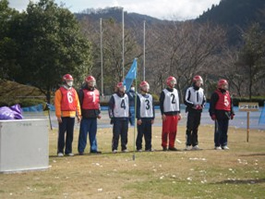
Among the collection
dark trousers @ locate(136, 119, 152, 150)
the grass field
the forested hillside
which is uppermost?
the forested hillside

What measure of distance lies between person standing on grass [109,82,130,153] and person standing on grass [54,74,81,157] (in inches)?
49.3

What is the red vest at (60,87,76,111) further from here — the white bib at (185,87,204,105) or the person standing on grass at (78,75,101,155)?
the white bib at (185,87,204,105)

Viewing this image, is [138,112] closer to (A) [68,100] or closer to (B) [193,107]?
(B) [193,107]

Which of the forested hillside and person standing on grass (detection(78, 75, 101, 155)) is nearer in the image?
person standing on grass (detection(78, 75, 101, 155))

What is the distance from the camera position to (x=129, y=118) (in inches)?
546

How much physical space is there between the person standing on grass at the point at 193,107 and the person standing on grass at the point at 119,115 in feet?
5.83

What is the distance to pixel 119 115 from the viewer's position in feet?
44.0

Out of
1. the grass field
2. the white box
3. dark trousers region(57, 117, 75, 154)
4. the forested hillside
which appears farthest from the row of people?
the forested hillside

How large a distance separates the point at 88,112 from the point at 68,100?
74 centimetres

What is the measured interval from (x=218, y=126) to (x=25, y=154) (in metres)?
6.55

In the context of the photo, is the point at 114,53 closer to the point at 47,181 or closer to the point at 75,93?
the point at 75,93

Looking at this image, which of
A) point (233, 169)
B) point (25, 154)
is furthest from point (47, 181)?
point (233, 169)

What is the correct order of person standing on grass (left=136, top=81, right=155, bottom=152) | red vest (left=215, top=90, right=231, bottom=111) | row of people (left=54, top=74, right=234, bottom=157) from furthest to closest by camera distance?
red vest (left=215, top=90, right=231, bottom=111)
person standing on grass (left=136, top=81, right=155, bottom=152)
row of people (left=54, top=74, right=234, bottom=157)

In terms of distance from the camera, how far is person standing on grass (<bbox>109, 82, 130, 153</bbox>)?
13.4 meters
